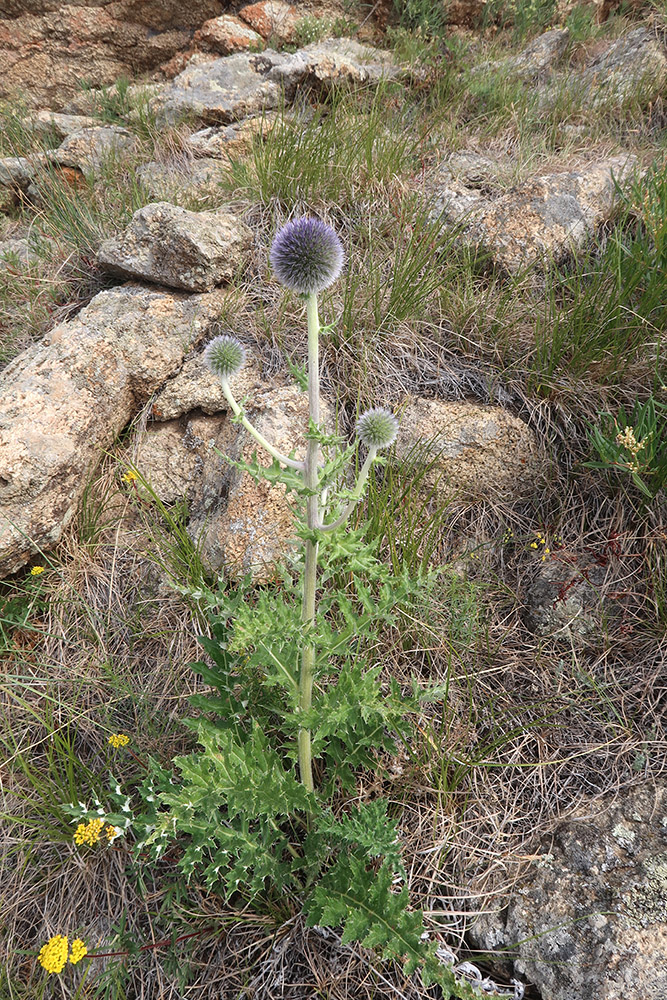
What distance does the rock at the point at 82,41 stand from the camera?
19.2 ft

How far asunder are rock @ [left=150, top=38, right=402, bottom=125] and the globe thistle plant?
12.7 feet

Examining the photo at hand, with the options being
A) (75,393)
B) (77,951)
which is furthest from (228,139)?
(77,951)

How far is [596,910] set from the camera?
178cm

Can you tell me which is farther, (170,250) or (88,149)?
(88,149)

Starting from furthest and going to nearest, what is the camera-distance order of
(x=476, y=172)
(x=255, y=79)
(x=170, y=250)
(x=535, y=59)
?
(x=535, y=59)
(x=255, y=79)
(x=476, y=172)
(x=170, y=250)

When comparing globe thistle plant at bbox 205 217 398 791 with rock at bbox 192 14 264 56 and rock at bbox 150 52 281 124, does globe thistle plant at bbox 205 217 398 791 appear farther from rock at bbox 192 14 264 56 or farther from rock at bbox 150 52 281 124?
rock at bbox 192 14 264 56

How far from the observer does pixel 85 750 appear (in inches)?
92.2

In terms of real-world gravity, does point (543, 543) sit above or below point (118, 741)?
above

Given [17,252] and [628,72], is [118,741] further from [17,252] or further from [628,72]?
[628,72]

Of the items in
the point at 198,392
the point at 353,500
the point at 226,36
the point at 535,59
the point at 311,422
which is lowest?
the point at 198,392

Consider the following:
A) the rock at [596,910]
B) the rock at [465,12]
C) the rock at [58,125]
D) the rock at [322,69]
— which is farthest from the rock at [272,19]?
the rock at [596,910]

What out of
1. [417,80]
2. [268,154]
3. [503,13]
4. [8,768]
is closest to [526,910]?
[8,768]

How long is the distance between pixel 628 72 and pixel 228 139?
3.48m

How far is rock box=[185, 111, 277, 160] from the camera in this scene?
4.46 metres
